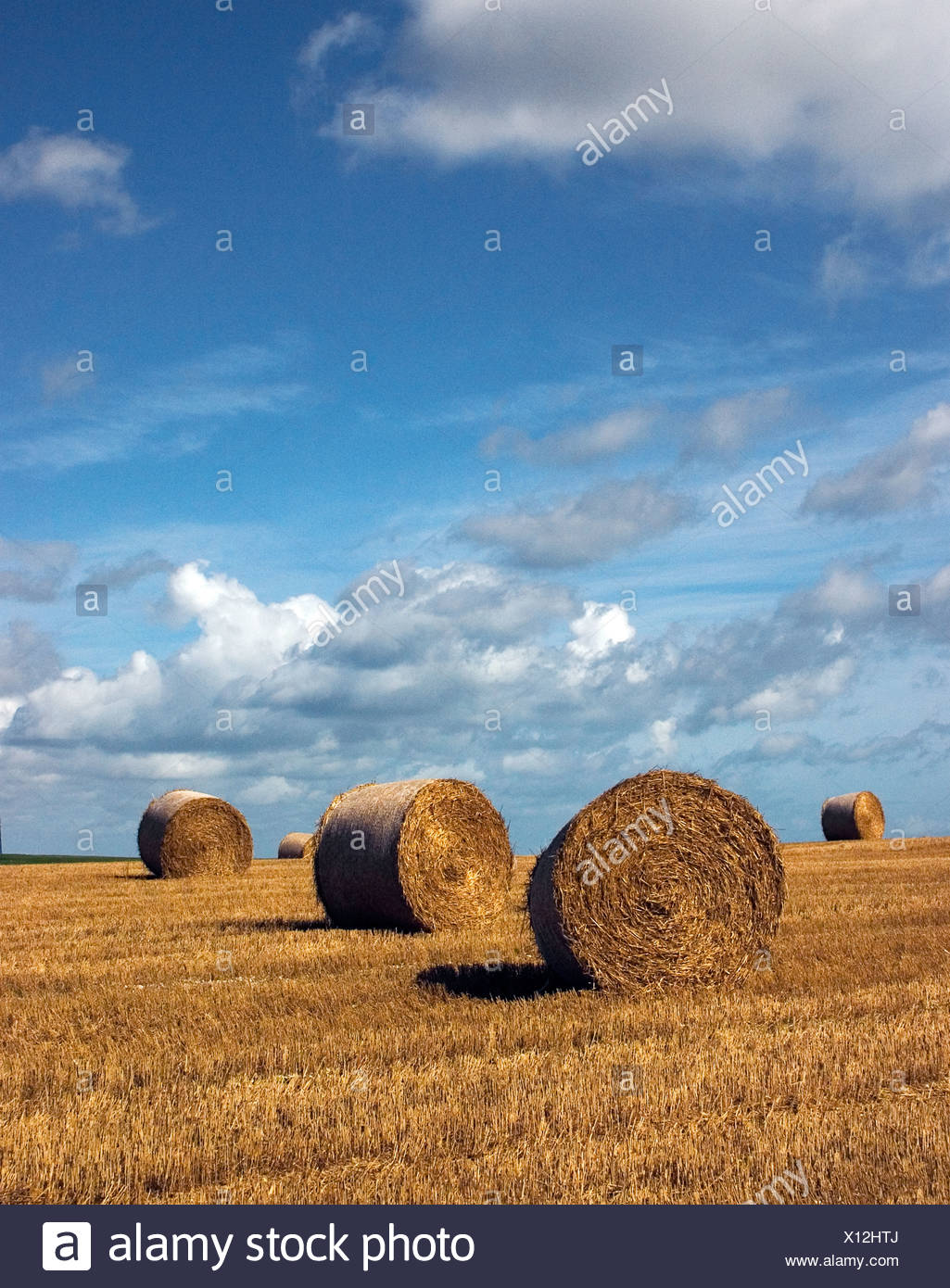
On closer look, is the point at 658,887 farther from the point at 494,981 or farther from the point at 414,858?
the point at 414,858

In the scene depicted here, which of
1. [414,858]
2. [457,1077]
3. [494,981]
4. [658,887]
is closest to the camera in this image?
[457,1077]

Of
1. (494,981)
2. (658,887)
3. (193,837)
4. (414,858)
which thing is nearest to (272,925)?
(414,858)

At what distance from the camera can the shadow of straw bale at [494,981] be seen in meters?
9.79

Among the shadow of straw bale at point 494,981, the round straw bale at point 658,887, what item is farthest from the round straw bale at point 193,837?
the round straw bale at point 658,887

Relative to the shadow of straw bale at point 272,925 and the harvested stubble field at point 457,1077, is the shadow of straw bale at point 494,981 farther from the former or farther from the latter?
the shadow of straw bale at point 272,925

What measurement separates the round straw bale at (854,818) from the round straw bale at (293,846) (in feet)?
52.5

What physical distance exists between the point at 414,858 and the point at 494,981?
15.7ft

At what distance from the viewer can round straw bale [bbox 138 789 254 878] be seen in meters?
25.5

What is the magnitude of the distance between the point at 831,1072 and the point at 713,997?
8.88 ft

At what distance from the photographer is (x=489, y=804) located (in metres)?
16.1

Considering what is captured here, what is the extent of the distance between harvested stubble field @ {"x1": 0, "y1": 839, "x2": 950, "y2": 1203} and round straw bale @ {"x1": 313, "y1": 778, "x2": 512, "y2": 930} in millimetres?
1983

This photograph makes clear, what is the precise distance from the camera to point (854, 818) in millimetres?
36750

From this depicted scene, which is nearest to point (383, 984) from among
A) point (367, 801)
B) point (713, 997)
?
point (713, 997)

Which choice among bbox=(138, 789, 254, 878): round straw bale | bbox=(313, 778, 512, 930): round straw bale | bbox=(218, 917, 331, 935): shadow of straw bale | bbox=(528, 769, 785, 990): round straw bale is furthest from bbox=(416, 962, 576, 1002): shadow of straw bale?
bbox=(138, 789, 254, 878): round straw bale
